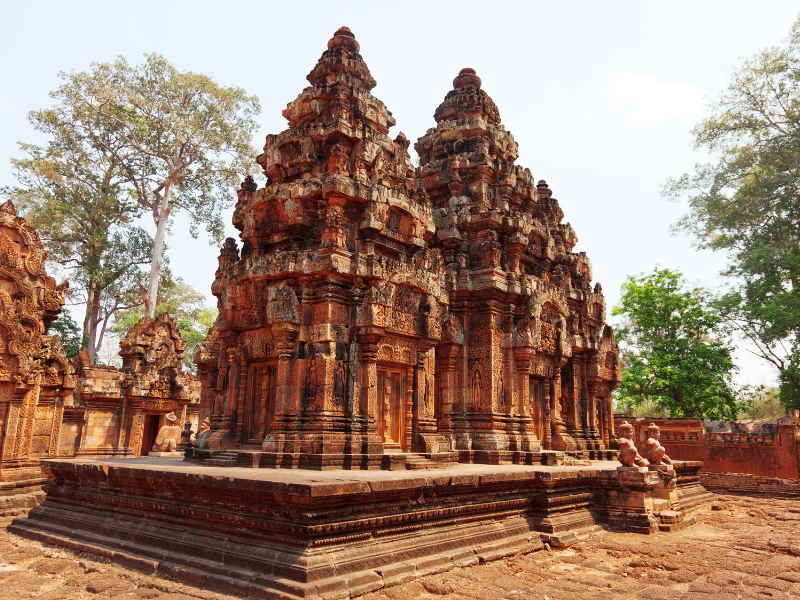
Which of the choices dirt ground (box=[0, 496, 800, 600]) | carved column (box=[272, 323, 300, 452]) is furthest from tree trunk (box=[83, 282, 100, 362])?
carved column (box=[272, 323, 300, 452])

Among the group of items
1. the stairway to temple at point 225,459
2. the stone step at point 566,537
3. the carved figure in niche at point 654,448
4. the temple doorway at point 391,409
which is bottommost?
the stone step at point 566,537

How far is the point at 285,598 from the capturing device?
501 centimetres

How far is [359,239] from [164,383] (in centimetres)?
1130

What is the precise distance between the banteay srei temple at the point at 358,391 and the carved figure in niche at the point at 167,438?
4.00m

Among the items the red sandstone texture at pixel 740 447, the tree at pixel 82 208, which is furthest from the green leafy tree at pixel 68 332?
the red sandstone texture at pixel 740 447

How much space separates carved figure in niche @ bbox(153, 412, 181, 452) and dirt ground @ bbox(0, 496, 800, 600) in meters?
7.43

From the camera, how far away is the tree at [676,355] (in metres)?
23.5

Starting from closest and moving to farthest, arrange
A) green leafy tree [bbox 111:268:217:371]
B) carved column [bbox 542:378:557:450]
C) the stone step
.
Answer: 1. the stone step
2. carved column [bbox 542:378:557:450]
3. green leafy tree [bbox 111:268:217:371]

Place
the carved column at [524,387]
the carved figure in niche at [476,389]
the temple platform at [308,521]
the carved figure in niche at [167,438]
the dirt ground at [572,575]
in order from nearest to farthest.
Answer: the temple platform at [308,521] → the dirt ground at [572,575] → the carved figure in niche at [476,389] → the carved column at [524,387] → the carved figure in niche at [167,438]

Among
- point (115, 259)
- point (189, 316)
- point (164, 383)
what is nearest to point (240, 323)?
point (164, 383)

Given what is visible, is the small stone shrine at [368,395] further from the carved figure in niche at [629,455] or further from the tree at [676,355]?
the tree at [676,355]

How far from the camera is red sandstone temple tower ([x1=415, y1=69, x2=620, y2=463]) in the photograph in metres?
12.0

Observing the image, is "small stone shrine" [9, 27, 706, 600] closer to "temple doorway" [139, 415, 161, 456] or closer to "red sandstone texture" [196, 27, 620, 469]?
"red sandstone texture" [196, 27, 620, 469]

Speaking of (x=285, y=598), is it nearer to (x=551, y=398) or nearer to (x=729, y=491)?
(x=551, y=398)
